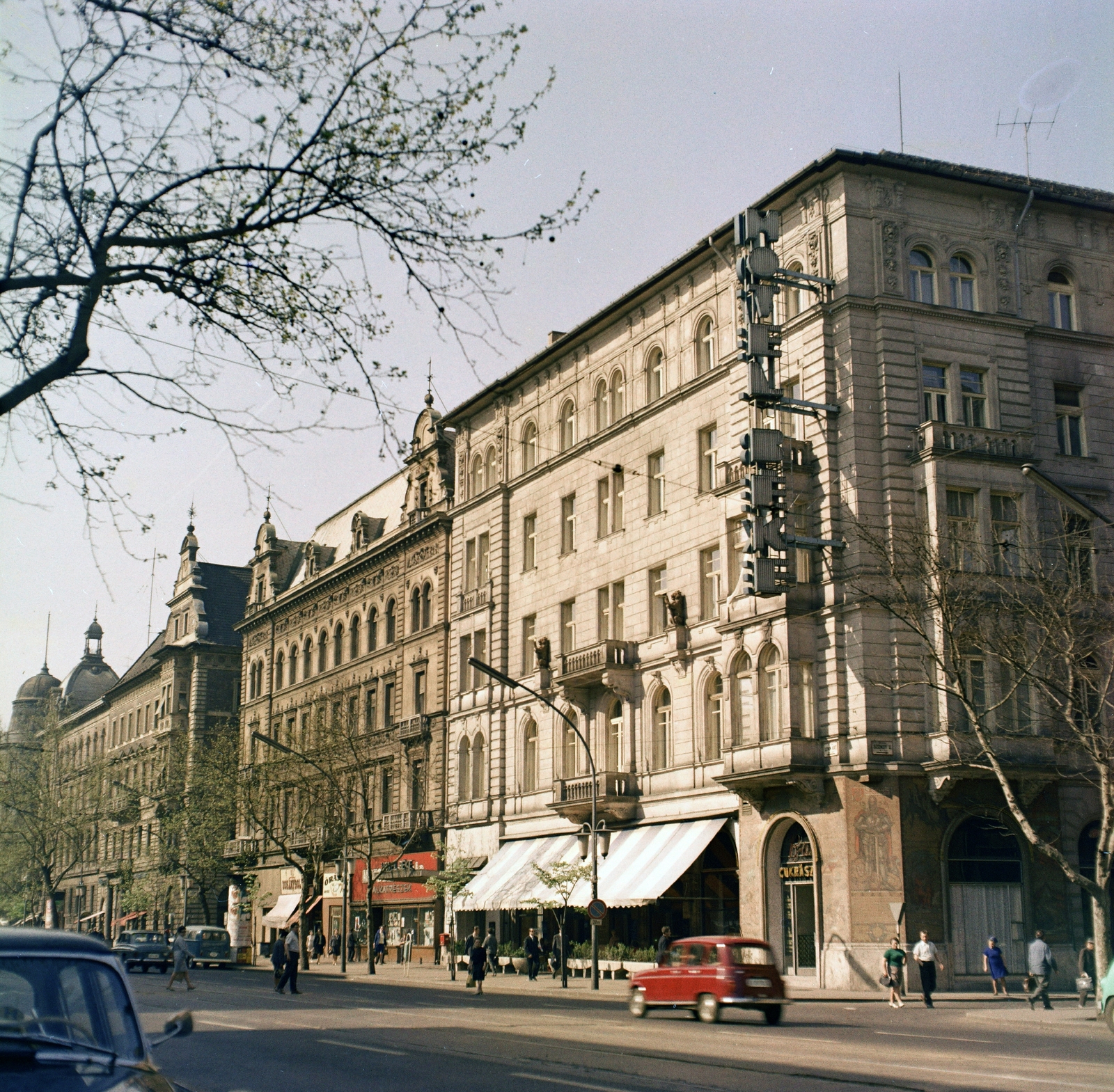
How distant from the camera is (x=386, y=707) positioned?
65812 mm

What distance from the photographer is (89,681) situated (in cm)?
13825

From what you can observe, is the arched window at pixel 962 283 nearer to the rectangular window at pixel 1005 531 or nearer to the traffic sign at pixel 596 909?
the rectangular window at pixel 1005 531

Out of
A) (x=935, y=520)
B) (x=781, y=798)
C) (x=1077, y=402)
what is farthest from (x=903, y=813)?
(x=1077, y=402)

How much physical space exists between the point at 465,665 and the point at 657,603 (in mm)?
15333

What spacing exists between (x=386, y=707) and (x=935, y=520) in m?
35.4

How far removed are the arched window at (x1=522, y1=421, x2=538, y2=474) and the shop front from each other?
665 inches

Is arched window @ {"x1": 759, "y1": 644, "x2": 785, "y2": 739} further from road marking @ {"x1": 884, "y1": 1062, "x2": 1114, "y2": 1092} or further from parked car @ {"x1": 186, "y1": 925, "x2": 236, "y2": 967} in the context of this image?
parked car @ {"x1": 186, "y1": 925, "x2": 236, "y2": 967}

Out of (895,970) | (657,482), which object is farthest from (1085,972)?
(657,482)

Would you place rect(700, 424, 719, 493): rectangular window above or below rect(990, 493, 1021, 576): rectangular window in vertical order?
above

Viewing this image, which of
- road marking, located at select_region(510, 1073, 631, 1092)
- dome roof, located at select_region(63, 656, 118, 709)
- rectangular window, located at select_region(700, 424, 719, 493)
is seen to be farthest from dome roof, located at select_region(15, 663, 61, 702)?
road marking, located at select_region(510, 1073, 631, 1092)

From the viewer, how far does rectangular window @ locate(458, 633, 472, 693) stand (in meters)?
58.5

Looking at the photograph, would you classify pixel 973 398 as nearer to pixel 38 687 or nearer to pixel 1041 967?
pixel 1041 967

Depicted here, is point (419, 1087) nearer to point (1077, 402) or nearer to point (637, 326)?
point (1077, 402)

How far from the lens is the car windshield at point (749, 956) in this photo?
25.1 m
